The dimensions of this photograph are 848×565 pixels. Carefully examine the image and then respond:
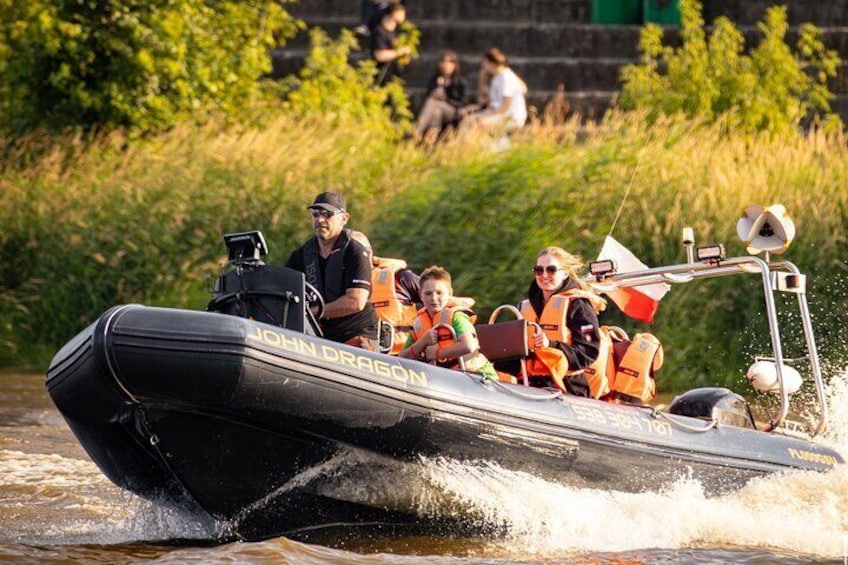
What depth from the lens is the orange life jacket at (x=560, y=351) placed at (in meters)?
8.17

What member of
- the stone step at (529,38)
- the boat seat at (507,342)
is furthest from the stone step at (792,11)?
the boat seat at (507,342)

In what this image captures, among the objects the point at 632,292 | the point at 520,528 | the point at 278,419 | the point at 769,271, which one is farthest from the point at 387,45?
the point at 278,419

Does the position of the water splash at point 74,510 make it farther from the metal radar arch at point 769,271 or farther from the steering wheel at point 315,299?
the metal radar arch at point 769,271

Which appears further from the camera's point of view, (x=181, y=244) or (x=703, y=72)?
(x=703, y=72)

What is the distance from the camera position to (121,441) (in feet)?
23.8

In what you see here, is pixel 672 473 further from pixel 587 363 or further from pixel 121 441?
pixel 121 441

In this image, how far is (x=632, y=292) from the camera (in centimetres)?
884

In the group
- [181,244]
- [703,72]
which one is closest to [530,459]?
[181,244]

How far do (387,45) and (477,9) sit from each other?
234 cm

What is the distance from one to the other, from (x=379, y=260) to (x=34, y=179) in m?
4.89

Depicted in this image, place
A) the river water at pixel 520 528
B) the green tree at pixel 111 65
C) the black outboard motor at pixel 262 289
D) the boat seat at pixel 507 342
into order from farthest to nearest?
the green tree at pixel 111 65 → the boat seat at pixel 507 342 → the black outboard motor at pixel 262 289 → the river water at pixel 520 528

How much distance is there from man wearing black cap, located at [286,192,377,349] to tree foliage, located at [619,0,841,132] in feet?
20.9

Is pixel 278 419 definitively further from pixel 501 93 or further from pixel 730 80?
pixel 730 80

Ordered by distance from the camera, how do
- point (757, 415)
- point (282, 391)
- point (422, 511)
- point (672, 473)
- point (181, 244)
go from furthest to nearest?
point (181, 244), point (757, 415), point (672, 473), point (422, 511), point (282, 391)
